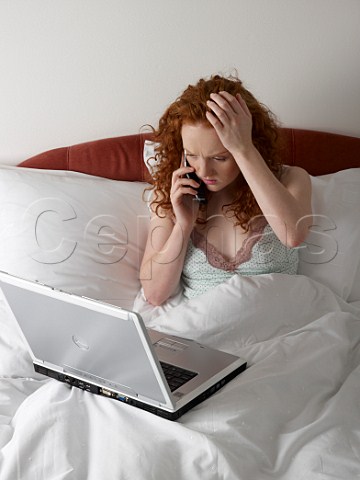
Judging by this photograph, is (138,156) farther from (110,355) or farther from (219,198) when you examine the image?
Result: (110,355)

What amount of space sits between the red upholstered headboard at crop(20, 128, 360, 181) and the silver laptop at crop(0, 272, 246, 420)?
0.82m

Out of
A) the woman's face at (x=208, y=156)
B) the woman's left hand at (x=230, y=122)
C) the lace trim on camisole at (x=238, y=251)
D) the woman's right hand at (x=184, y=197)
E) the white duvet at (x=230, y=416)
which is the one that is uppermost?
the woman's left hand at (x=230, y=122)

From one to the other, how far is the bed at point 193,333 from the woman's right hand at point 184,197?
23 centimetres

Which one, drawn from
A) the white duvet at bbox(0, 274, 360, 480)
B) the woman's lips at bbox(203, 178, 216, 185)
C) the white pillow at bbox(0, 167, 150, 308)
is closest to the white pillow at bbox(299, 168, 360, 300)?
the white duvet at bbox(0, 274, 360, 480)

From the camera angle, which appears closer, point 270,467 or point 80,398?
point 270,467

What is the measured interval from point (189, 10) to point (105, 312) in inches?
50.8

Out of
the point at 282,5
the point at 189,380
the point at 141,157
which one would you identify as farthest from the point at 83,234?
the point at 282,5

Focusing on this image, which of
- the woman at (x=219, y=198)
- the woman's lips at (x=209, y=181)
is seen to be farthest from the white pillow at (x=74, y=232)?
the woman's lips at (x=209, y=181)

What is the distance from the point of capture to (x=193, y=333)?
66.9 inches

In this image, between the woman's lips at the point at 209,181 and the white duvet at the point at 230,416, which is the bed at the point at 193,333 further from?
the woman's lips at the point at 209,181

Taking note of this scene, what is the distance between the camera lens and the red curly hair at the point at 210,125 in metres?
1.82

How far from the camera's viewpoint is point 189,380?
1.47 m

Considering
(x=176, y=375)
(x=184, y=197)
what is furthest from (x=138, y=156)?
(x=176, y=375)

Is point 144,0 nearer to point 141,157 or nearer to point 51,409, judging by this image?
point 141,157
